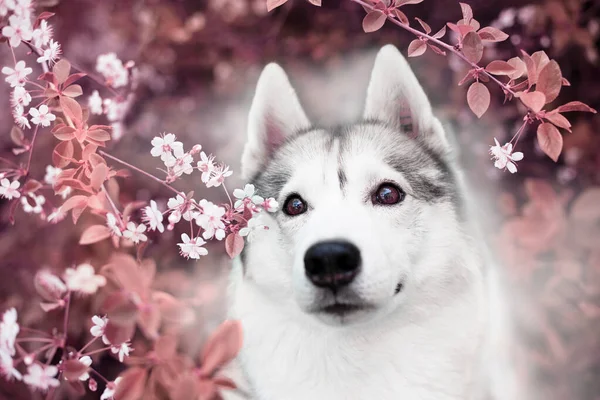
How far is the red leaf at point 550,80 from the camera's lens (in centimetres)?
70

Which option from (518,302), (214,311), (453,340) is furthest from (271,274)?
(518,302)

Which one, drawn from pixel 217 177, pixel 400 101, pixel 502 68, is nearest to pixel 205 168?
pixel 217 177

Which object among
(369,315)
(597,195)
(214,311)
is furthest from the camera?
(597,195)

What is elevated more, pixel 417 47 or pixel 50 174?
pixel 417 47

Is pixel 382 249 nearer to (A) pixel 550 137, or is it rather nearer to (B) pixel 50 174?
(A) pixel 550 137

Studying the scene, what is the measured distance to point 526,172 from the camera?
3.26 feet

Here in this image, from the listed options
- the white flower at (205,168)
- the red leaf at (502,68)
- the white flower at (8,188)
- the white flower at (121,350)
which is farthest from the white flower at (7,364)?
the red leaf at (502,68)

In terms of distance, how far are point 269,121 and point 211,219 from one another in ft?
0.76

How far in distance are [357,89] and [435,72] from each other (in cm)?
15

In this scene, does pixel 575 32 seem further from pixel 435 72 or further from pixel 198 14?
pixel 198 14

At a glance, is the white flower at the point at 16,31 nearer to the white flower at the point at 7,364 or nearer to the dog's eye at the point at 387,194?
the white flower at the point at 7,364

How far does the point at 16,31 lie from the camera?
73 cm

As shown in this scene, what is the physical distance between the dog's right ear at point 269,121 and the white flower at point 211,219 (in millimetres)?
153

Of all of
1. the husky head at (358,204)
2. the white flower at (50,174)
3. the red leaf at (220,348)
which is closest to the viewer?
the red leaf at (220,348)
